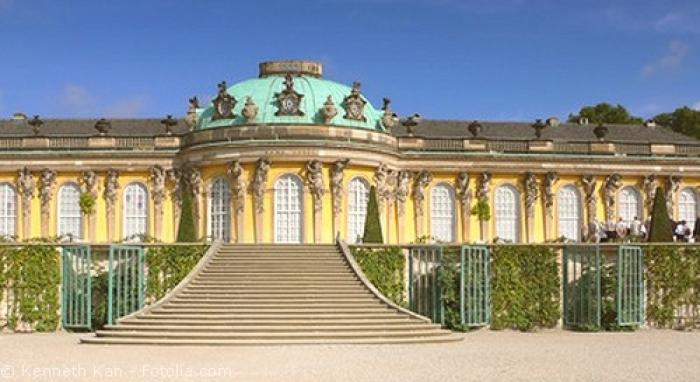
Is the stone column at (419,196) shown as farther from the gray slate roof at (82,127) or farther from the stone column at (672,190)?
the stone column at (672,190)

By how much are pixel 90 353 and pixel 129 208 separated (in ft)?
79.6

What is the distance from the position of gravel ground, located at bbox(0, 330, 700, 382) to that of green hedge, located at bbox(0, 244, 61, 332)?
3.52 meters

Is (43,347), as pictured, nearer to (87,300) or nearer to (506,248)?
(87,300)

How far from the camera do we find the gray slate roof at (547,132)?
165 feet

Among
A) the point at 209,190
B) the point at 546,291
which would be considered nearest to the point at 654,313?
the point at 546,291

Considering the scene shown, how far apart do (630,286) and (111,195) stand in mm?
23739

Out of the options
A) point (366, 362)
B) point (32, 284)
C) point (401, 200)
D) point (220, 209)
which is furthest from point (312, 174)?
point (366, 362)

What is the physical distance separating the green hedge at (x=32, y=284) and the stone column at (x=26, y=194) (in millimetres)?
16357

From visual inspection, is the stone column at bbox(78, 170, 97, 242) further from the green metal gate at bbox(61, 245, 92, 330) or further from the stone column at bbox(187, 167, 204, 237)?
the green metal gate at bbox(61, 245, 92, 330)

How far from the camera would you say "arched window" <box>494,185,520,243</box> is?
47281mm

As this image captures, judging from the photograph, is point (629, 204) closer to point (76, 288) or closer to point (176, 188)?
point (176, 188)

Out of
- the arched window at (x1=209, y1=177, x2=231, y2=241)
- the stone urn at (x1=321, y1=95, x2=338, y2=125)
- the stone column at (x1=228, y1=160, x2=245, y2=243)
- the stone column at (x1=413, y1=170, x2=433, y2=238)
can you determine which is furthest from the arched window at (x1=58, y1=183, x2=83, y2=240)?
the stone column at (x1=413, y1=170, x2=433, y2=238)

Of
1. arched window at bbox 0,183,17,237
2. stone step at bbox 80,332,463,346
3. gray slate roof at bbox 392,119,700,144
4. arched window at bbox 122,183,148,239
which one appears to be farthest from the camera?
gray slate roof at bbox 392,119,700,144

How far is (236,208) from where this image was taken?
4178 cm
